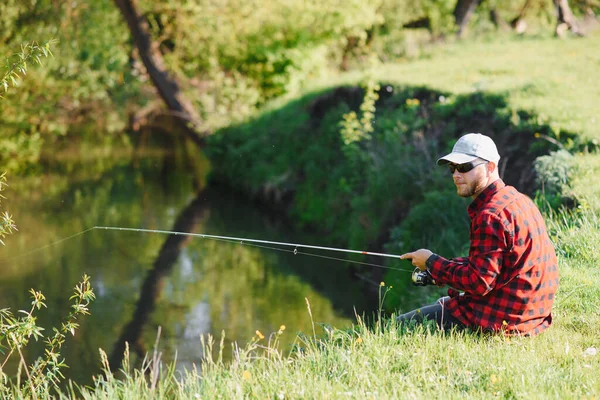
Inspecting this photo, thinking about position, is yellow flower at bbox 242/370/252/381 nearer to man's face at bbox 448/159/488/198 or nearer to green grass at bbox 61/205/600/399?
green grass at bbox 61/205/600/399

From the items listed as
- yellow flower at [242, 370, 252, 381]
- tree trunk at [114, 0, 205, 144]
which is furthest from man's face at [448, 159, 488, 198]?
tree trunk at [114, 0, 205, 144]

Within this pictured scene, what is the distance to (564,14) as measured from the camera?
1911 centimetres

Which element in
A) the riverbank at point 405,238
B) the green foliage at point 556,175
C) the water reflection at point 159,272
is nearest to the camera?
the riverbank at point 405,238

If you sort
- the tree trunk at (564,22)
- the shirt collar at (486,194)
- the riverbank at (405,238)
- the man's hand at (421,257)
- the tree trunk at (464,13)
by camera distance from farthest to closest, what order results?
the tree trunk at (464,13) → the tree trunk at (564,22) → the man's hand at (421,257) → the shirt collar at (486,194) → the riverbank at (405,238)

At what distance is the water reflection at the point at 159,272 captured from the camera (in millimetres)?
9367

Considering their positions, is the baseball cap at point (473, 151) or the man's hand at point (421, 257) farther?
the man's hand at point (421, 257)

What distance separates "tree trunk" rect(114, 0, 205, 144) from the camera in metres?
18.3

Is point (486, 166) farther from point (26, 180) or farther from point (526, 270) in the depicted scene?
point (26, 180)

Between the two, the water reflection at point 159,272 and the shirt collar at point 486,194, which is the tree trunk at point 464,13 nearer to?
the water reflection at point 159,272

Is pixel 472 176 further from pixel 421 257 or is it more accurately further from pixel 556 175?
pixel 556 175

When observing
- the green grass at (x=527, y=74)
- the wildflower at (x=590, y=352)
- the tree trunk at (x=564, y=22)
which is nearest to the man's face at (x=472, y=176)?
the wildflower at (x=590, y=352)

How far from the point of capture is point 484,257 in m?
4.14

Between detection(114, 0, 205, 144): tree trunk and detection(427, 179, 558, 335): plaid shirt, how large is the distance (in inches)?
575

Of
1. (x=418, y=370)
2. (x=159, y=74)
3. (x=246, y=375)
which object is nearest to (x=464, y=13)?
(x=159, y=74)
